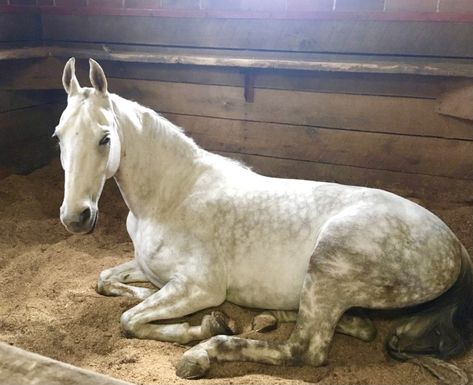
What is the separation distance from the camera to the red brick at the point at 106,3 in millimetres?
4444

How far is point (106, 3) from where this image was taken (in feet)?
14.8

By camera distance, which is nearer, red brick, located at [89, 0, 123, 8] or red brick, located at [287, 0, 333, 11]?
red brick, located at [287, 0, 333, 11]

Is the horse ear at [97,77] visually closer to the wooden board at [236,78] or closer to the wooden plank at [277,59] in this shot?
the wooden plank at [277,59]

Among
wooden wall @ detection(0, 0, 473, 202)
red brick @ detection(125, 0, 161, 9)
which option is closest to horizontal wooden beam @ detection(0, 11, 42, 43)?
wooden wall @ detection(0, 0, 473, 202)

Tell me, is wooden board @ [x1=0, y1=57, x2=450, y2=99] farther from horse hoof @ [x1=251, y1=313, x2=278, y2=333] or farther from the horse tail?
horse hoof @ [x1=251, y1=313, x2=278, y2=333]

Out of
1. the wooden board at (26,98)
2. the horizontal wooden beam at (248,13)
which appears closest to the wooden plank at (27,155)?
the wooden board at (26,98)

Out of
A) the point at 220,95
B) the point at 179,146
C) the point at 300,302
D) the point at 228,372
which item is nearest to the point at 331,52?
the point at 220,95

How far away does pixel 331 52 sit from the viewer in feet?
12.3

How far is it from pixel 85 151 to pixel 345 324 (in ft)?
5.08

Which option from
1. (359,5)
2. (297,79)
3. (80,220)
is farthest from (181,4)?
(80,220)

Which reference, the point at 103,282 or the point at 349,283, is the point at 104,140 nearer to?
the point at 103,282

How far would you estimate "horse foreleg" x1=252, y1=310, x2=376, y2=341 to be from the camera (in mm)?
2463

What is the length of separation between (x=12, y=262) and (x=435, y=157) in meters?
3.05

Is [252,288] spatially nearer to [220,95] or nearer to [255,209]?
[255,209]
